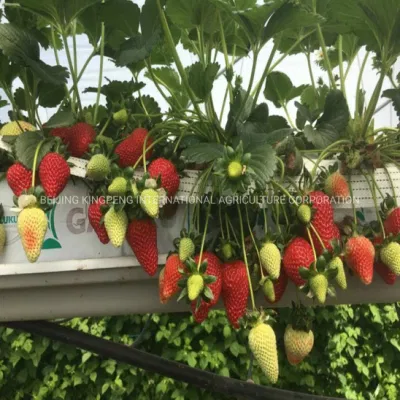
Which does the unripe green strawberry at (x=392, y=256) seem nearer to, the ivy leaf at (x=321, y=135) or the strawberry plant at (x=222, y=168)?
the strawberry plant at (x=222, y=168)

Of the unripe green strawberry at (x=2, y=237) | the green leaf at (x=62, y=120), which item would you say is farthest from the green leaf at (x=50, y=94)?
the unripe green strawberry at (x=2, y=237)

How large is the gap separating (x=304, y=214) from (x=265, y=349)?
153mm

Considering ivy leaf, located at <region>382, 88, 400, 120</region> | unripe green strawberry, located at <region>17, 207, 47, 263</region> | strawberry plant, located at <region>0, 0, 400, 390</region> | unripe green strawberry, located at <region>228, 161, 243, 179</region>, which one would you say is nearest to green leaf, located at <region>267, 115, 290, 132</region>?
strawberry plant, located at <region>0, 0, 400, 390</region>

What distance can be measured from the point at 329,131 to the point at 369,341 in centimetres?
163

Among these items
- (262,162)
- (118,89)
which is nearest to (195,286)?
(262,162)

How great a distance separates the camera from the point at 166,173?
57 centimetres

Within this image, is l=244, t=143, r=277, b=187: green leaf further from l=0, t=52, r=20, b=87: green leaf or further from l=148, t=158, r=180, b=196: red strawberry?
l=0, t=52, r=20, b=87: green leaf

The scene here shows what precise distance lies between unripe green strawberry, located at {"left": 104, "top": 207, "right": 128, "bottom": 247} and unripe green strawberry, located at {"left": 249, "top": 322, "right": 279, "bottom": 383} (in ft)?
0.57

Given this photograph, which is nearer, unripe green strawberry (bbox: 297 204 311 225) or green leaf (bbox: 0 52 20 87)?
unripe green strawberry (bbox: 297 204 311 225)

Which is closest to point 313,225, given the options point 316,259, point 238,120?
point 316,259

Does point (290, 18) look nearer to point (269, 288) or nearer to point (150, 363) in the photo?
point (269, 288)

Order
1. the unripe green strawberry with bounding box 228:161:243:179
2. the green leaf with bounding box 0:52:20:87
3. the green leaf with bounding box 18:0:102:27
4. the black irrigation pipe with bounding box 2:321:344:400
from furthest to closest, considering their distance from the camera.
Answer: the black irrigation pipe with bounding box 2:321:344:400
the green leaf with bounding box 0:52:20:87
the green leaf with bounding box 18:0:102:27
the unripe green strawberry with bounding box 228:161:243:179

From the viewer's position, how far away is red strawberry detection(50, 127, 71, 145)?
0.61m

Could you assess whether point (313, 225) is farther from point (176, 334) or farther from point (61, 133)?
point (176, 334)
